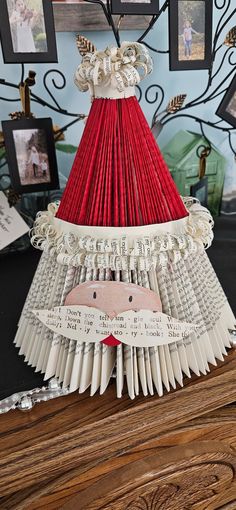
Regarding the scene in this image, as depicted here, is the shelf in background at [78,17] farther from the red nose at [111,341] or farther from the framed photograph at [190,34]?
the red nose at [111,341]

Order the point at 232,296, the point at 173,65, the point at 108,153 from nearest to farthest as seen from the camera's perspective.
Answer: the point at 108,153, the point at 232,296, the point at 173,65

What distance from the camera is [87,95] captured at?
844 mm

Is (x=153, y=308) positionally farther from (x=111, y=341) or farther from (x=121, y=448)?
(x=121, y=448)

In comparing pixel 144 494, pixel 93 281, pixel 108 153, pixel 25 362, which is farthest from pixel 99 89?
pixel 144 494

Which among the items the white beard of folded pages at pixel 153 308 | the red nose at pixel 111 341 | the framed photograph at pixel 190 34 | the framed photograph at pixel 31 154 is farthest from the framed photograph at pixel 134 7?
the red nose at pixel 111 341

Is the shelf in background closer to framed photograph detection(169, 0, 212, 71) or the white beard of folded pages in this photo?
framed photograph detection(169, 0, 212, 71)

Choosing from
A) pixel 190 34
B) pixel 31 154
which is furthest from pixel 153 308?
pixel 190 34

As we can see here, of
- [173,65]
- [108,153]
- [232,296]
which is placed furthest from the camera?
[173,65]

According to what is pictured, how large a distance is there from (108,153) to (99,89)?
66 mm

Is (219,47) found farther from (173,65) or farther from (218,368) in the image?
(218,368)

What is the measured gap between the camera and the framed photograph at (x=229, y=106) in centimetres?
85

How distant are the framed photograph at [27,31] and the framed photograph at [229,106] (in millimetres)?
354

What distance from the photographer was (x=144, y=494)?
533mm

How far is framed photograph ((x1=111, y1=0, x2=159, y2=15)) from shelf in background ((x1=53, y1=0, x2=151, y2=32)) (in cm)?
17
